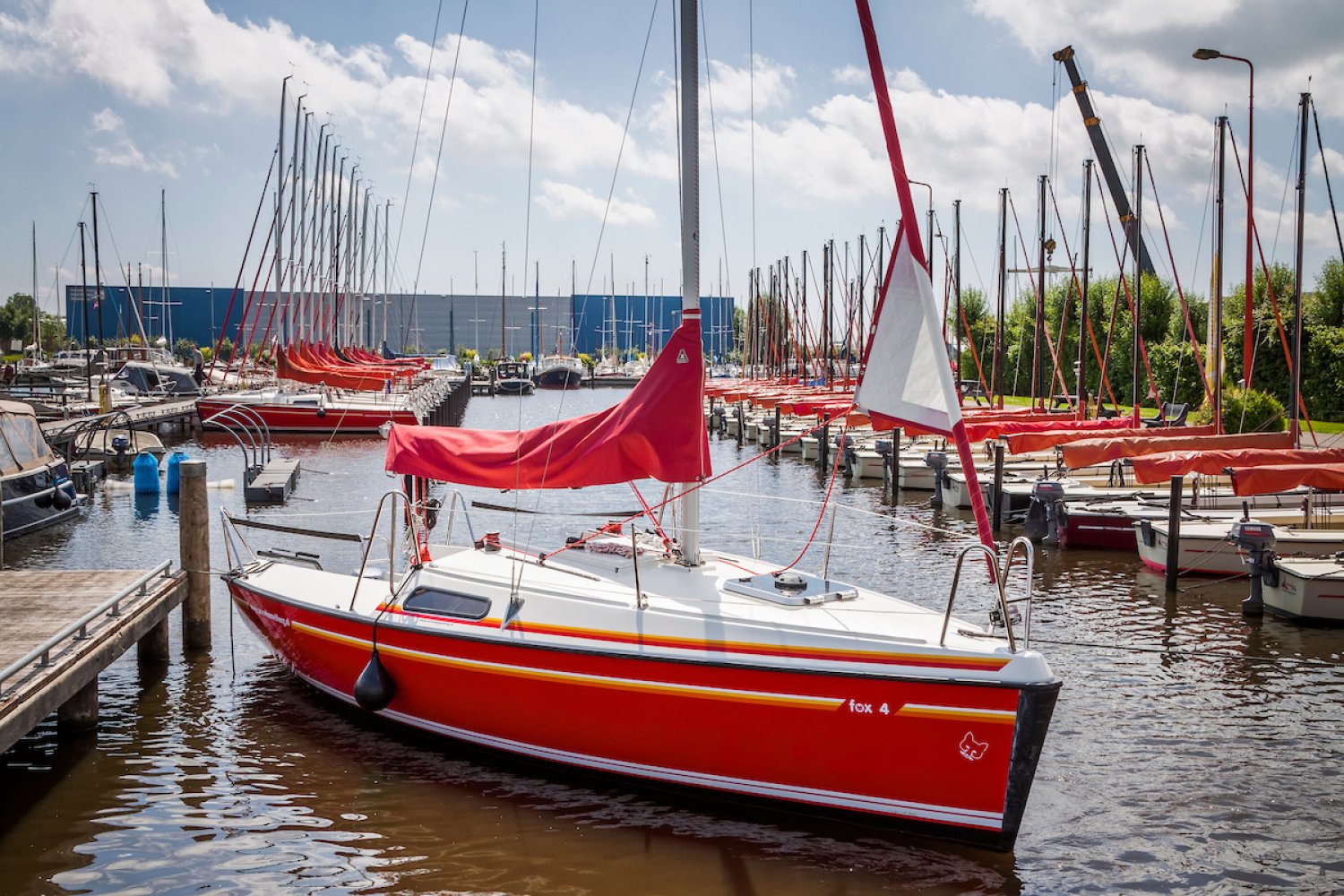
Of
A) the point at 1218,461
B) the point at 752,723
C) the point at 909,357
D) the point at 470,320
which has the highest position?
the point at 470,320

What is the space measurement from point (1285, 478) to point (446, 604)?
1448cm

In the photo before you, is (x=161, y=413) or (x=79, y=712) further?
(x=161, y=413)

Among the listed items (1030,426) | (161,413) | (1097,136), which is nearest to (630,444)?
(1030,426)

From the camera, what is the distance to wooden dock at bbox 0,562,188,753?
9195 millimetres

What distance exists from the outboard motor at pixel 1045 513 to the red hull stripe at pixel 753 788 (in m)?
15.0

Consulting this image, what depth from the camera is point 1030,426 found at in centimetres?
2844

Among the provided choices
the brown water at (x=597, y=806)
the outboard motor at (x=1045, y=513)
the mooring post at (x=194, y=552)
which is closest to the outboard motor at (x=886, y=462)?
the outboard motor at (x=1045, y=513)

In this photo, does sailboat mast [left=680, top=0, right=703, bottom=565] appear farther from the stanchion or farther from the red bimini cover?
the stanchion

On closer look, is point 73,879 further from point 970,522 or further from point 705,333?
point 705,333

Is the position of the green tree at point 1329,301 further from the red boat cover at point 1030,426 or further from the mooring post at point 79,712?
the mooring post at point 79,712

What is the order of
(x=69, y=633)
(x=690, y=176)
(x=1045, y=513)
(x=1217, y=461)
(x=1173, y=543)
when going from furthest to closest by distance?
1. (x=1045, y=513)
2. (x=1217, y=461)
3. (x=1173, y=543)
4. (x=690, y=176)
5. (x=69, y=633)

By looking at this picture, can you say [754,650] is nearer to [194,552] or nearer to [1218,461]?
[194,552]

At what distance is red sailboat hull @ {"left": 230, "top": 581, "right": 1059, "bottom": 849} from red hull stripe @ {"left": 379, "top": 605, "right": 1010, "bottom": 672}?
131 mm

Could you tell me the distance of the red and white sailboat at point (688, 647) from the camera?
820cm
